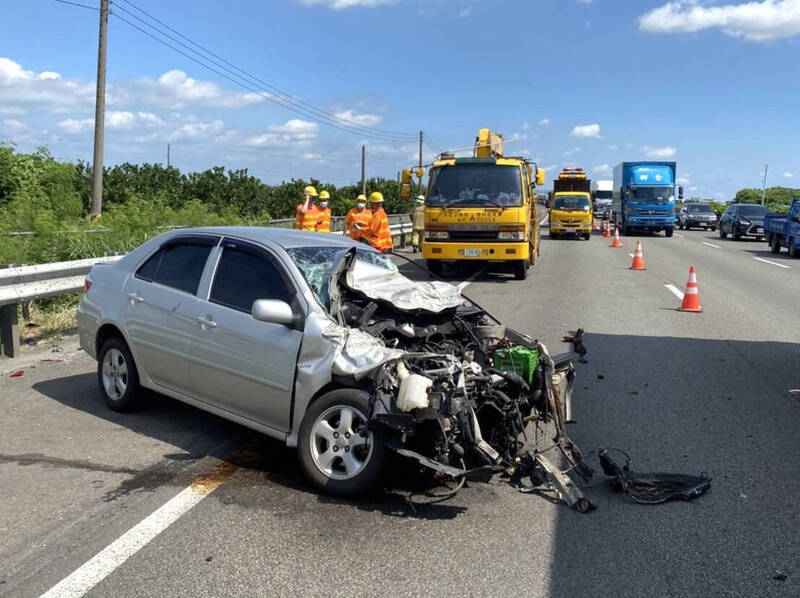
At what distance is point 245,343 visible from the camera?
15.9 ft

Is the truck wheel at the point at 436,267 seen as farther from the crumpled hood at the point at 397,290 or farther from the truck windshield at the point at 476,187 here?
the crumpled hood at the point at 397,290

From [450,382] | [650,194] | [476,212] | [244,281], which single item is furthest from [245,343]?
[650,194]

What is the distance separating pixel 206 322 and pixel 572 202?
3199 centimetres

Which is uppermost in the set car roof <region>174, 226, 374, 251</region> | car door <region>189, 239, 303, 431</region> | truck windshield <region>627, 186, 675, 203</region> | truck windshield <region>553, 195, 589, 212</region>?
truck windshield <region>627, 186, 675, 203</region>

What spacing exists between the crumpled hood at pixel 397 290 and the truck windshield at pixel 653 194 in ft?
105

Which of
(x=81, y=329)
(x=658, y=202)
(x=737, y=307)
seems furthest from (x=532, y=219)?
(x=658, y=202)

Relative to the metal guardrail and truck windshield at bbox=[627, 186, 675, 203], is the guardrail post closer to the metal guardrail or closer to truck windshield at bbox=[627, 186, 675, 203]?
the metal guardrail

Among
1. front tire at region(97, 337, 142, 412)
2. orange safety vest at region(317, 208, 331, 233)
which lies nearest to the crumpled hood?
front tire at region(97, 337, 142, 412)

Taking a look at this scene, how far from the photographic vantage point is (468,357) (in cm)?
486

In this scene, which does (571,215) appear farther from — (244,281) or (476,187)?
(244,281)

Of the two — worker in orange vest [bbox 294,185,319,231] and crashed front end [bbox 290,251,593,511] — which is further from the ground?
worker in orange vest [bbox 294,185,319,231]

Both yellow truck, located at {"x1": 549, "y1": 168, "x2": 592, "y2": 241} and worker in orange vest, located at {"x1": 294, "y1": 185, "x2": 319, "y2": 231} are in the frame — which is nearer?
worker in orange vest, located at {"x1": 294, "y1": 185, "x2": 319, "y2": 231}

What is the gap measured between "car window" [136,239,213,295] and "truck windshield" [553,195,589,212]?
31.1 meters

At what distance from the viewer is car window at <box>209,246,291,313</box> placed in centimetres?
496
